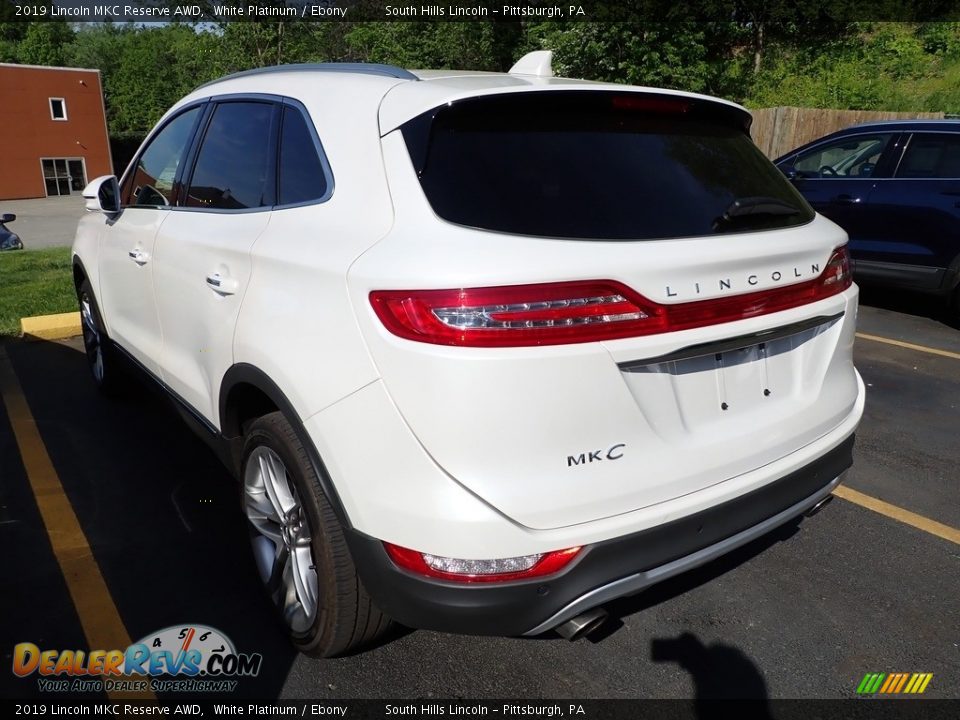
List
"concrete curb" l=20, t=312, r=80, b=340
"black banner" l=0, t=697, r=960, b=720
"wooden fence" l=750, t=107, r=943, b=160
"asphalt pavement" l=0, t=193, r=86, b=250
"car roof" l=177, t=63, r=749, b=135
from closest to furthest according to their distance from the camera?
"car roof" l=177, t=63, r=749, b=135 < "black banner" l=0, t=697, r=960, b=720 < "concrete curb" l=20, t=312, r=80, b=340 < "wooden fence" l=750, t=107, r=943, b=160 < "asphalt pavement" l=0, t=193, r=86, b=250

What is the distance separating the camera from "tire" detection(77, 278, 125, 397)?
177 inches

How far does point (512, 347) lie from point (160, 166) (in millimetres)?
2681

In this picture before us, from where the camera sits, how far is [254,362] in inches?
94.4

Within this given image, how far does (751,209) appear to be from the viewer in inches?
90.4

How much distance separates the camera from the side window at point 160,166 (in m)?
3.46

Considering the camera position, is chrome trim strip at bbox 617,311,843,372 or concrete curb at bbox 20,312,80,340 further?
concrete curb at bbox 20,312,80,340

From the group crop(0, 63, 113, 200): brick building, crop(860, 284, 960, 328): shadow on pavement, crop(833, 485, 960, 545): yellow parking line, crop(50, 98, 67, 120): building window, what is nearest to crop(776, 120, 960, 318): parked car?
crop(860, 284, 960, 328): shadow on pavement

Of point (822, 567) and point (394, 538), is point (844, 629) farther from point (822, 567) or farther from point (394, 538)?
point (394, 538)

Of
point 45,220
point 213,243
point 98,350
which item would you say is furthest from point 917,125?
point 45,220

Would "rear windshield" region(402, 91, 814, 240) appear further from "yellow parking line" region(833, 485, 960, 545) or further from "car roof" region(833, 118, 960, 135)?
"car roof" region(833, 118, 960, 135)

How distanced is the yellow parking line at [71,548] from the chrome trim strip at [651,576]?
139cm

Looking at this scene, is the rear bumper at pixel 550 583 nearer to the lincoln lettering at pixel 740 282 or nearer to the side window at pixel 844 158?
the lincoln lettering at pixel 740 282

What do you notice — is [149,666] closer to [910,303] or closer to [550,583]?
[550,583]

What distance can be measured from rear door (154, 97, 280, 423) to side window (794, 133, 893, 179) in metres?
6.57
